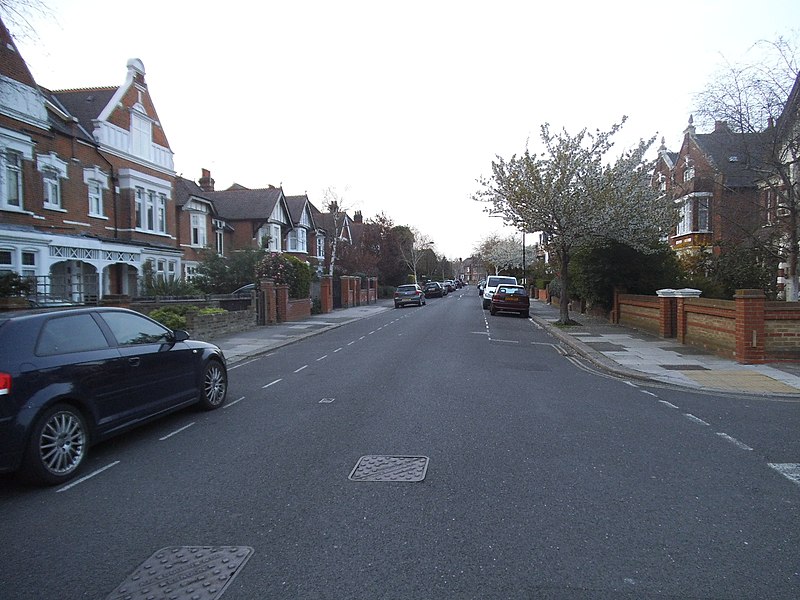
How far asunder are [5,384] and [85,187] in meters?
21.8

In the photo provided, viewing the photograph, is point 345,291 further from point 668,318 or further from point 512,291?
point 668,318

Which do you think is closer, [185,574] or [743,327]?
[185,574]

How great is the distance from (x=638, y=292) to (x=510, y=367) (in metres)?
13.3

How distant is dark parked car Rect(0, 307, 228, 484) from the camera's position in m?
5.50

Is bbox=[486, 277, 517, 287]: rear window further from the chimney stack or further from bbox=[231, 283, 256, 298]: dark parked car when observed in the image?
the chimney stack

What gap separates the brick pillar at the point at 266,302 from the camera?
25.0 meters

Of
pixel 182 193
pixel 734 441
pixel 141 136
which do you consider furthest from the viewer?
pixel 182 193

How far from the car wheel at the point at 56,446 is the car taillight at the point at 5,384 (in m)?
0.40

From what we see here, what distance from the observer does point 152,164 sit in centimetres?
2936

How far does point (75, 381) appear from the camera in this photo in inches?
242

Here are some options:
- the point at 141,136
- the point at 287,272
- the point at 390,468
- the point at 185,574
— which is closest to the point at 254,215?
the point at 141,136

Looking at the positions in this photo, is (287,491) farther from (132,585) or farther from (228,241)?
(228,241)

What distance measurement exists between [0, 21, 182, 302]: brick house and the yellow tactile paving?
622 inches

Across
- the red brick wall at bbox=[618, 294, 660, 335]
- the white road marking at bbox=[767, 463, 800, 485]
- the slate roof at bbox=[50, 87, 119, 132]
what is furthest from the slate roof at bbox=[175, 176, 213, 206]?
the white road marking at bbox=[767, 463, 800, 485]
